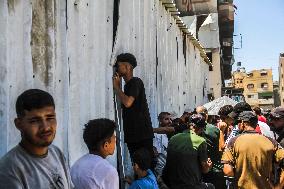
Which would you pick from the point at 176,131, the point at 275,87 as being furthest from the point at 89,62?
the point at 275,87

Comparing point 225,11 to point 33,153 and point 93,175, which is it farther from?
point 33,153

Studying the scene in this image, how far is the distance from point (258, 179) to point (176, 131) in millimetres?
1446

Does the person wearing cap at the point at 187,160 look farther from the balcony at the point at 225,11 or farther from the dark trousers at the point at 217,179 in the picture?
the balcony at the point at 225,11

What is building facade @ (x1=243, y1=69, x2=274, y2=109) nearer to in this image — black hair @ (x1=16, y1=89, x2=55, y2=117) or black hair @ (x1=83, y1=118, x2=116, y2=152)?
black hair @ (x1=83, y1=118, x2=116, y2=152)

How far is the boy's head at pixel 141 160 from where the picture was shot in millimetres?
4062

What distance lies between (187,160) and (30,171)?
9.80 feet

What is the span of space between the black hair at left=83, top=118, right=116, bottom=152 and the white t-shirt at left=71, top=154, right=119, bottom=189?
141mm

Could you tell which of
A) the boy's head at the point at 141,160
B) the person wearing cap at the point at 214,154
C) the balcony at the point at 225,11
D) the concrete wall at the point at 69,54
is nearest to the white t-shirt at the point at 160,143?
the concrete wall at the point at 69,54

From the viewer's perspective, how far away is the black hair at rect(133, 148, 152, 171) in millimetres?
4059

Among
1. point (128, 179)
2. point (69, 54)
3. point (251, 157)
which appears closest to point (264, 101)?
point (251, 157)

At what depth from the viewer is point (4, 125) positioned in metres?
2.73

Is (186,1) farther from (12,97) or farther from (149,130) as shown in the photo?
(12,97)

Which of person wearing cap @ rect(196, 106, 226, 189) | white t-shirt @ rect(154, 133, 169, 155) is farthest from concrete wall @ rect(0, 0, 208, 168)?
person wearing cap @ rect(196, 106, 226, 189)

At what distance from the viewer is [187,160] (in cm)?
478
